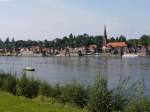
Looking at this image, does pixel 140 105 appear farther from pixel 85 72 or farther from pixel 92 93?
pixel 85 72

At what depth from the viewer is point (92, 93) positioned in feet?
51.7

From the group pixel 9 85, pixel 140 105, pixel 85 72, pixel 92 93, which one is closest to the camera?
pixel 140 105

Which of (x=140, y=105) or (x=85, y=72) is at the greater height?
(x=140, y=105)

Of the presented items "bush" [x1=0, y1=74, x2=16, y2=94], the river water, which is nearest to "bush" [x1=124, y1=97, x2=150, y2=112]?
the river water

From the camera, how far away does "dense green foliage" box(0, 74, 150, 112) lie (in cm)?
1531

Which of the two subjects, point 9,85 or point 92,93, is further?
point 9,85

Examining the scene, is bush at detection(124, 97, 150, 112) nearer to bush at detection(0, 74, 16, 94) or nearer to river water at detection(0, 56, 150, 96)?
river water at detection(0, 56, 150, 96)

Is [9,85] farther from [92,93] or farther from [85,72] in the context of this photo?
[85,72]

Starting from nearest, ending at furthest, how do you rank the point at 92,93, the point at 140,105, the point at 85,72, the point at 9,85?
the point at 140,105, the point at 92,93, the point at 9,85, the point at 85,72

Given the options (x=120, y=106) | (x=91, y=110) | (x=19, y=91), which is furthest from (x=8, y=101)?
(x=19, y=91)

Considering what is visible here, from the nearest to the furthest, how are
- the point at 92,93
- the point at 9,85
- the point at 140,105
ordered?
the point at 140,105, the point at 92,93, the point at 9,85

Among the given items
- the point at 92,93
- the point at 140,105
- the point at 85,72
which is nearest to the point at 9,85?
the point at 92,93

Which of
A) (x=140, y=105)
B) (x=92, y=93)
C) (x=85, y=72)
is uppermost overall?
(x=92, y=93)

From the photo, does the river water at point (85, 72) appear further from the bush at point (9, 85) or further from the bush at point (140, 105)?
the bush at point (9, 85)
